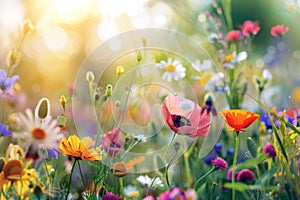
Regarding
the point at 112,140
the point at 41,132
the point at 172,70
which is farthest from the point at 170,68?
the point at 41,132

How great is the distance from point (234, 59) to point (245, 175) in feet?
1.34

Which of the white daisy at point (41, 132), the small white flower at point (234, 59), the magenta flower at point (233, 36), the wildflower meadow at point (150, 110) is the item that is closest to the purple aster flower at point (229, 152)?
the wildflower meadow at point (150, 110)

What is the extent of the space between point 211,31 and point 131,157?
21.5 inches

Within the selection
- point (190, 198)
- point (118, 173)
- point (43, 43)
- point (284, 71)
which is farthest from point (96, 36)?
point (190, 198)

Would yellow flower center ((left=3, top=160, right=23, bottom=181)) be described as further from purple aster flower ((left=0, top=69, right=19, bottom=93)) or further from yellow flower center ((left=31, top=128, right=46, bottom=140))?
purple aster flower ((left=0, top=69, right=19, bottom=93))

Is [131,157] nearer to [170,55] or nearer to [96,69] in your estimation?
[170,55]

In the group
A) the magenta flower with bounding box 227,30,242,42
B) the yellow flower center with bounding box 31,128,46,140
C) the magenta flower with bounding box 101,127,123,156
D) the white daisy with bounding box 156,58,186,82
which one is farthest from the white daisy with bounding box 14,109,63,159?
the magenta flower with bounding box 227,30,242,42

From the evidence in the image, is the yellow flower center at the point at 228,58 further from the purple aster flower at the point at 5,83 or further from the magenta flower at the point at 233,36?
the purple aster flower at the point at 5,83

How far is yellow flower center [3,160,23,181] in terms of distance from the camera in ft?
2.36

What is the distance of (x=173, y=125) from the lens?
70 cm

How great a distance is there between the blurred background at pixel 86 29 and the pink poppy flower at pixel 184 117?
708 millimetres

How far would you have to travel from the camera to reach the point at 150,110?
1.31 meters

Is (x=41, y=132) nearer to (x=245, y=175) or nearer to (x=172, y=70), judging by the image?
(x=245, y=175)

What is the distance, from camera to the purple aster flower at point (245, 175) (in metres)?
0.88
